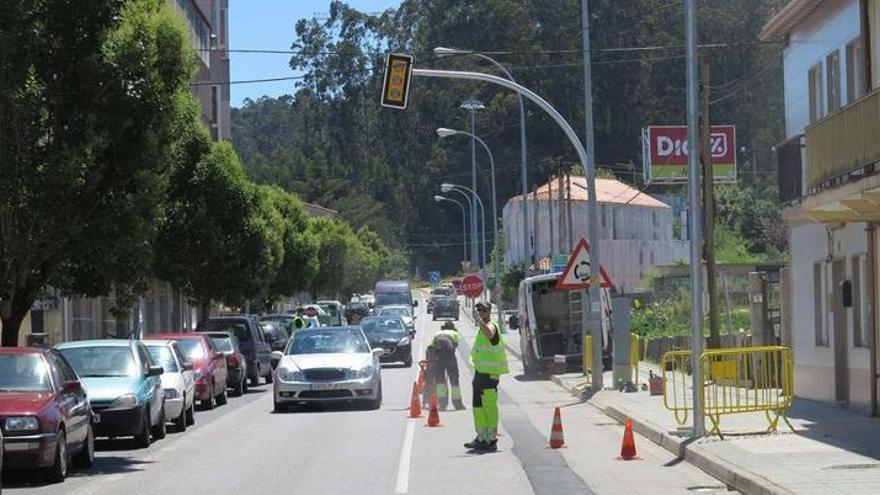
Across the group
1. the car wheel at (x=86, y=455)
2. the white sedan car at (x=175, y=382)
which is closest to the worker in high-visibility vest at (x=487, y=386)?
the car wheel at (x=86, y=455)

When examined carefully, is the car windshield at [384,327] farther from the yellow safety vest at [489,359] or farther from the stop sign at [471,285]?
the yellow safety vest at [489,359]

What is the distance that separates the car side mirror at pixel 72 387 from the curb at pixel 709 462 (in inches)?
285

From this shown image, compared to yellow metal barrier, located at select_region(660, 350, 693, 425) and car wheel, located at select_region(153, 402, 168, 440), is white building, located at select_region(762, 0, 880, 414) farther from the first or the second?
car wheel, located at select_region(153, 402, 168, 440)

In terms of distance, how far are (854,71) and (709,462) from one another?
965 centimetres

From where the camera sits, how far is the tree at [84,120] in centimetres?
2102

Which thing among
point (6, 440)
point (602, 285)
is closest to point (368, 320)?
point (602, 285)

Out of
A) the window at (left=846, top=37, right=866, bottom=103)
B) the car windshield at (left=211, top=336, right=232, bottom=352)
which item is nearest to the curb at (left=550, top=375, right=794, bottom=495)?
the window at (left=846, top=37, right=866, bottom=103)

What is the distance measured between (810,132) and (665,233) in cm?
7103

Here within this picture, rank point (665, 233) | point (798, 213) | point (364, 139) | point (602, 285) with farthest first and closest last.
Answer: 1. point (364, 139)
2. point (665, 233)
3. point (602, 285)
4. point (798, 213)

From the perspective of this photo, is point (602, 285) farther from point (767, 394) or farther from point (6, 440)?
point (6, 440)

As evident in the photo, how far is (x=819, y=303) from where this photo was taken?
2636cm

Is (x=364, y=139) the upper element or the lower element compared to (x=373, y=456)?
upper

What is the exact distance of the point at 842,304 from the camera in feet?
78.8

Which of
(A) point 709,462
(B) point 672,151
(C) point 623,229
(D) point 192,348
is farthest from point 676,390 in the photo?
(C) point 623,229
